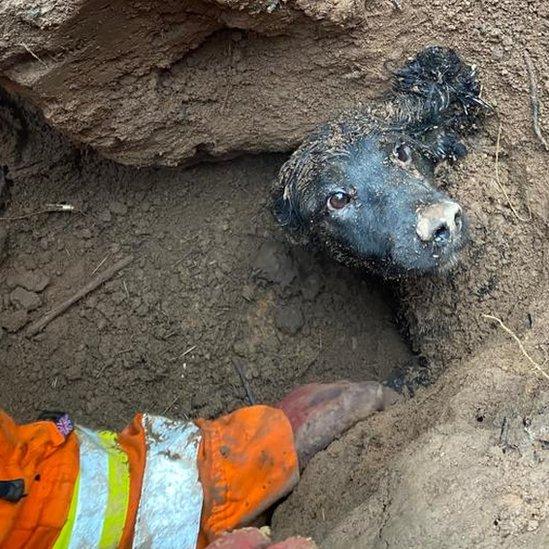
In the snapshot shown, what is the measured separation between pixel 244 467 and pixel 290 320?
149 centimetres

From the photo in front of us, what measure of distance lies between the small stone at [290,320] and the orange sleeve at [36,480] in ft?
5.95

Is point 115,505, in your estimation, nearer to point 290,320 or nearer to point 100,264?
point 290,320

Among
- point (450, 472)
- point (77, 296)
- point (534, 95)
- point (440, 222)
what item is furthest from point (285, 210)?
point (450, 472)

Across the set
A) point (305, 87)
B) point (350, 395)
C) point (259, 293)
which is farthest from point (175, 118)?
point (350, 395)

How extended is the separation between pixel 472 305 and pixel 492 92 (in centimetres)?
102

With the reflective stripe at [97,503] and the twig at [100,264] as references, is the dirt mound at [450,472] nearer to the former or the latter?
the reflective stripe at [97,503]

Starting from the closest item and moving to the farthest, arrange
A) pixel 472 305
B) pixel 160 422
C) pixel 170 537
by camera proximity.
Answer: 1. pixel 170 537
2. pixel 160 422
3. pixel 472 305

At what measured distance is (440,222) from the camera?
319 cm

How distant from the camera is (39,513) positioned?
277 centimetres

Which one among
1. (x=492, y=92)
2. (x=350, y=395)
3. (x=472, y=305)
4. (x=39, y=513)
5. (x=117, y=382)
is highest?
(x=492, y=92)

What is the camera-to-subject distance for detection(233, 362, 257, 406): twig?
4398mm

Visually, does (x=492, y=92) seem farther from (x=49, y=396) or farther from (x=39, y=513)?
(x=49, y=396)

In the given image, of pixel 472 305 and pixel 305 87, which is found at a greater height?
pixel 305 87

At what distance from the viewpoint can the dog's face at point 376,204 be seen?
3.31 metres
